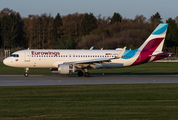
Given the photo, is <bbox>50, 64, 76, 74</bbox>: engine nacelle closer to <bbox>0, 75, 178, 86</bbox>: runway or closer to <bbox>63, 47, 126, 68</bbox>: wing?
<bbox>0, 75, 178, 86</bbox>: runway

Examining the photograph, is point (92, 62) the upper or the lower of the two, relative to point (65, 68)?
upper

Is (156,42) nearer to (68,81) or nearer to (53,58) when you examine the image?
(53,58)

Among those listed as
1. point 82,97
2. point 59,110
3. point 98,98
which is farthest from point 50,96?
point 59,110

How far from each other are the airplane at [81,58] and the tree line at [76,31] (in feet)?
159

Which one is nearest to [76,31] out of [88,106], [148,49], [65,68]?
[148,49]

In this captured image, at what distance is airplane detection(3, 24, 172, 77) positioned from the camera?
31625mm

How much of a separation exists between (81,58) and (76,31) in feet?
241

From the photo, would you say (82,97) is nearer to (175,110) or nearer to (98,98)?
(98,98)

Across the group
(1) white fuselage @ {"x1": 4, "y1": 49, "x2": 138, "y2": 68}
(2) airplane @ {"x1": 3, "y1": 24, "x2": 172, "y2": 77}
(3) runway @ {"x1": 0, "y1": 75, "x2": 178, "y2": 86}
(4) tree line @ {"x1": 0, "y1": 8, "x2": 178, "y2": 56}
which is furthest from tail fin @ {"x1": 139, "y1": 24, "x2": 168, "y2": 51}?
(4) tree line @ {"x1": 0, "y1": 8, "x2": 178, "y2": 56}

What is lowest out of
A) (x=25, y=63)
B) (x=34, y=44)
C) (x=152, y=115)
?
(x=152, y=115)

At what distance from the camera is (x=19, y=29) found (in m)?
107

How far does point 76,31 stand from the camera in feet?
346

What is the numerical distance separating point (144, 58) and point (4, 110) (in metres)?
24.0

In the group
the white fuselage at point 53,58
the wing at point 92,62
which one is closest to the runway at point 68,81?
the wing at point 92,62
